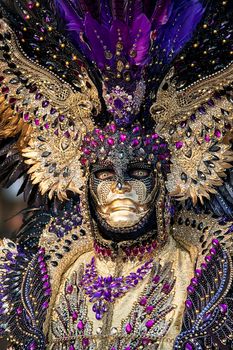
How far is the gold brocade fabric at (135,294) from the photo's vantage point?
3510mm

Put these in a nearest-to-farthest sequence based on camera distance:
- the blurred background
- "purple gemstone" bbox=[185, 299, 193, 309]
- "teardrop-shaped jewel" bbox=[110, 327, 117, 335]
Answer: "purple gemstone" bbox=[185, 299, 193, 309] < "teardrop-shaped jewel" bbox=[110, 327, 117, 335] < the blurred background

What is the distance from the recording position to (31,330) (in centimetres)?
363

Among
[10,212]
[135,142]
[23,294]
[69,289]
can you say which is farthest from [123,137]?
[10,212]

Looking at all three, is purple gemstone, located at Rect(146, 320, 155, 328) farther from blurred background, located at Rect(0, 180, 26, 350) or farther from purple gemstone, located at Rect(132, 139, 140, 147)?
blurred background, located at Rect(0, 180, 26, 350)

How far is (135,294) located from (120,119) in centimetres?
70

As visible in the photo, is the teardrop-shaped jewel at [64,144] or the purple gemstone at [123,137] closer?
the purple gemstone at [123,137]

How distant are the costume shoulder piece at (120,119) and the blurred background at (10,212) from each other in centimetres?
40

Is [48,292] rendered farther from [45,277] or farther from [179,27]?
[179,27]

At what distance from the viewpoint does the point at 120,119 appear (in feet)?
11.8

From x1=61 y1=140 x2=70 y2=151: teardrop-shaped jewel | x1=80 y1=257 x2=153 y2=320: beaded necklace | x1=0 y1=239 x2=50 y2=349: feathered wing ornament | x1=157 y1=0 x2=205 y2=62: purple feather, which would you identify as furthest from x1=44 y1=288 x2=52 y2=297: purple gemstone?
x1=157 y1=0 x2=205 y2=62: purple feather

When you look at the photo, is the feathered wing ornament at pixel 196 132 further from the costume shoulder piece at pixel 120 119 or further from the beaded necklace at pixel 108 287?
the beaded necklace at pixel 108 287

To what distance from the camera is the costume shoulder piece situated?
3512mm

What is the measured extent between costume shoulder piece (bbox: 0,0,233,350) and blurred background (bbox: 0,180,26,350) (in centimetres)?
40

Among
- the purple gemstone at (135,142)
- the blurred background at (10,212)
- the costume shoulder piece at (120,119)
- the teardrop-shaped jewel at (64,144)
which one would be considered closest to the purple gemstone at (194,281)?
the costume shoulder piece at (120,119)
